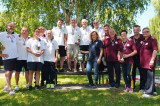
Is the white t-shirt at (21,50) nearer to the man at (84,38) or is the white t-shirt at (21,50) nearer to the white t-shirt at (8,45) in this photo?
the white t-shirt at (8,45)

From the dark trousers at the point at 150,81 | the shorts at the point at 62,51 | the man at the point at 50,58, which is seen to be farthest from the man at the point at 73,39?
the dark trousers at the point at 150,81

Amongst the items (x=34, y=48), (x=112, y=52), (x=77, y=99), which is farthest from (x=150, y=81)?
(x=34, y=48)

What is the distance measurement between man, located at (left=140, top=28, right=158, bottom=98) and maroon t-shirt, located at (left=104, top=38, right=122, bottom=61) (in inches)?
40.6

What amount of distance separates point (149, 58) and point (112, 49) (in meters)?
1.41

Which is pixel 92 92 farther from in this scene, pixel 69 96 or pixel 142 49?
pixel 142 49

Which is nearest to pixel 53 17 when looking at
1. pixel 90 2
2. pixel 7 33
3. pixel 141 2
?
pixel 90 2

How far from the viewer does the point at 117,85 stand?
660 cm

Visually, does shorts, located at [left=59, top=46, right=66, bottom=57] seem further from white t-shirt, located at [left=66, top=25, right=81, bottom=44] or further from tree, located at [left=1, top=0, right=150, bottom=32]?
tree, located at [left=1, top=0, right=150, bottom=32]

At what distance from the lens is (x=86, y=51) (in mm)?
7000

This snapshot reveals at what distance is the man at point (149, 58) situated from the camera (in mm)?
5355

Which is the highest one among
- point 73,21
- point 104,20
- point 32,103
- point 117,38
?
point 104,20

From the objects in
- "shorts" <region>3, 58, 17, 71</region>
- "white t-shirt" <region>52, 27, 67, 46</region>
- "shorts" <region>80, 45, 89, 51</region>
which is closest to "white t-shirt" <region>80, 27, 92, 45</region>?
"shorts" <region>80, 45, 89, 51</region>

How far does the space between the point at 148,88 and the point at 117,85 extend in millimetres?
1313

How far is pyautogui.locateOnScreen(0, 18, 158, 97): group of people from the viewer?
18.5 ft
